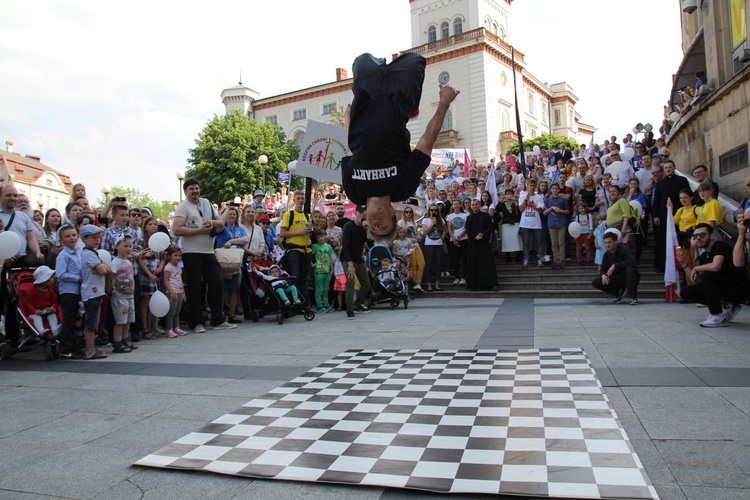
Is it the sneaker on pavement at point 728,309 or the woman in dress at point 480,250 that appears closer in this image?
the sneaker on pavement at point 728,309

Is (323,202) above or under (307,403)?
above

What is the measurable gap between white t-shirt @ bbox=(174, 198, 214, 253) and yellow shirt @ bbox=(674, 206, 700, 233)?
7.55 m

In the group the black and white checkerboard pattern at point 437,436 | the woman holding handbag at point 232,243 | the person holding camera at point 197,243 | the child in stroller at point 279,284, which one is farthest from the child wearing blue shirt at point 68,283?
the black and white checkerboard pattern at point 437,436

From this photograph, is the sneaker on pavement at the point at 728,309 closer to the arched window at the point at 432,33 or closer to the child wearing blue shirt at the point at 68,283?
the child wearing blue shirt at the point at 68,283

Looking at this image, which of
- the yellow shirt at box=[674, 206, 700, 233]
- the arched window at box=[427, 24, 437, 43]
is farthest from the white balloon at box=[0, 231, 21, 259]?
the arched window at box=[427, 24, 437, 43]

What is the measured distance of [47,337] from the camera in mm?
5852

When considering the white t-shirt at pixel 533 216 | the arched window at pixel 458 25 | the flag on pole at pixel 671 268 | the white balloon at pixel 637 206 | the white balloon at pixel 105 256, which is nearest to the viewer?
the white balloon at pixel 105 256

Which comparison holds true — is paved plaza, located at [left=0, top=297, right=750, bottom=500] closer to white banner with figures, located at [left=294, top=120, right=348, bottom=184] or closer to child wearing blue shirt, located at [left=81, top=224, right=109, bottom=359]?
child wearing blue shirt, located at [left=81, top=224, right=109, bottom=359]

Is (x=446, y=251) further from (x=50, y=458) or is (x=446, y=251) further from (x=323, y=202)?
(x=50, y=458)

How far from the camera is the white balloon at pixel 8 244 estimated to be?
18.5 ft

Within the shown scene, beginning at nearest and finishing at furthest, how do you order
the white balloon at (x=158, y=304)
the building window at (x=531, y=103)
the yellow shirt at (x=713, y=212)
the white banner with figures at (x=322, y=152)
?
the white banner with figures at (x=322, y=152)
the white balloon at (x=158, y=304)
the yellow shirt at (x=713, y=212)
the building window at (x=531, y=103)

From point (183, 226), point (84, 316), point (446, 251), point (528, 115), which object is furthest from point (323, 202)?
point (528, 115)

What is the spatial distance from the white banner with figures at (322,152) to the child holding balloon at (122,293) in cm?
239

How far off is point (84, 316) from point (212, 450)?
4167mm
